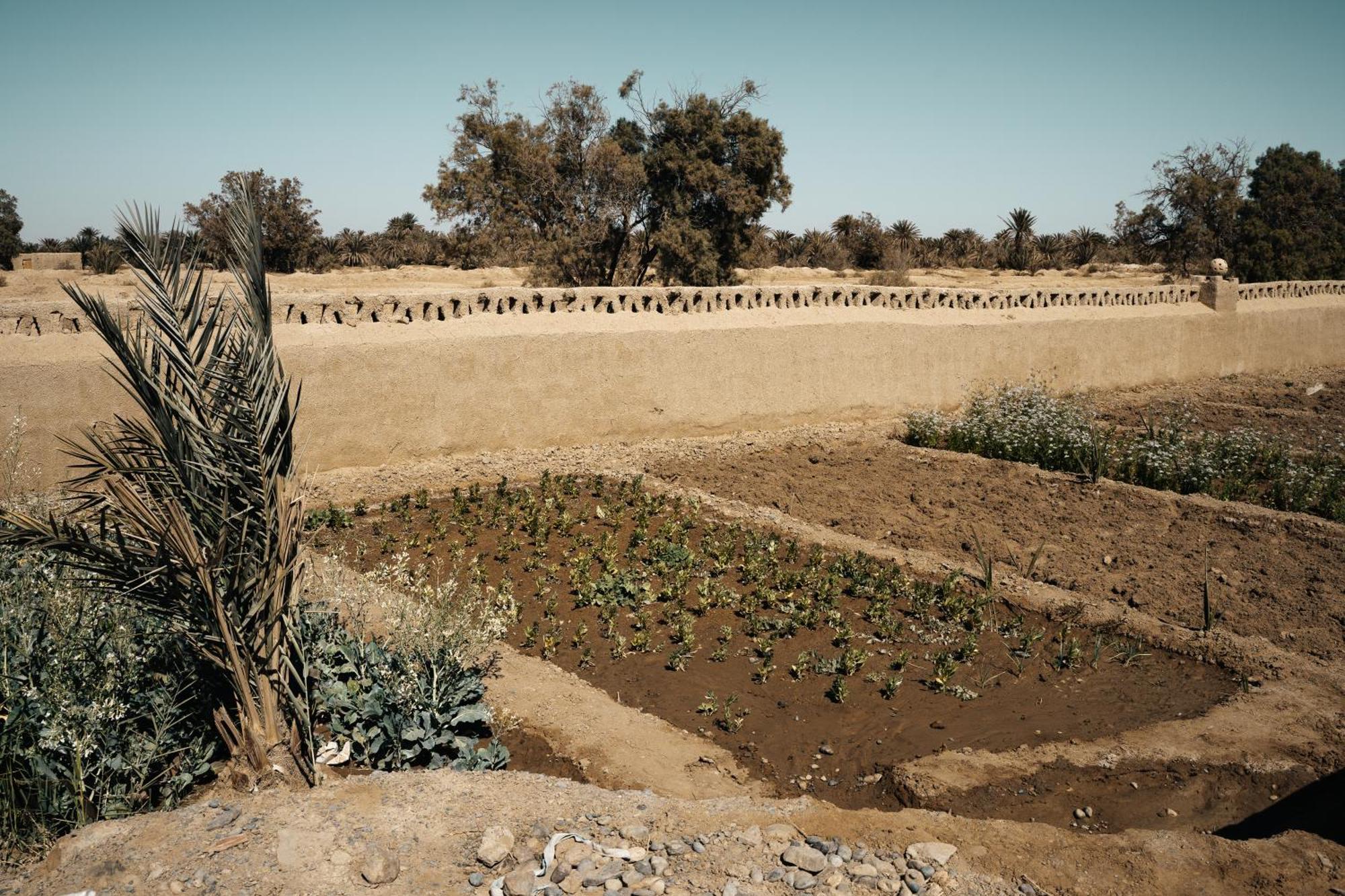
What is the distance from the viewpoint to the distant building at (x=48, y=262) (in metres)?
21.5

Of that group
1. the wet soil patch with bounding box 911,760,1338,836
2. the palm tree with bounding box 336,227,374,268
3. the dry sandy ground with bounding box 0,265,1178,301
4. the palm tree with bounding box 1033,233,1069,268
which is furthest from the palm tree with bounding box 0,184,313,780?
the palm tree with bounding box 1033,233,1069,268

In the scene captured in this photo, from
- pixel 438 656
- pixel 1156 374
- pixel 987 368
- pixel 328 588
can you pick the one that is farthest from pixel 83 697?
pixel 1156 374

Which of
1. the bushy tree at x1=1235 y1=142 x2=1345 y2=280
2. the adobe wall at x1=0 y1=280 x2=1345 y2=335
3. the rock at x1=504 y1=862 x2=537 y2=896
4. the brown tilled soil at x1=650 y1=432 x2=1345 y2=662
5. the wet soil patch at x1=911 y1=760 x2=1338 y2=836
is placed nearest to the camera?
the rock at x1=504 y1=862 x2=537 y2=896

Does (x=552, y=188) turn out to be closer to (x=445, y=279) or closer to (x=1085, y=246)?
(x=445, y=279)

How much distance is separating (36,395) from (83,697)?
477 centimetres

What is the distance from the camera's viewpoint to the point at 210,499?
13.9 feet

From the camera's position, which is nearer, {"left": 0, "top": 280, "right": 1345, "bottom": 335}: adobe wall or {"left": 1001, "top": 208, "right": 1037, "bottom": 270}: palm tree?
{"left": 0, "top": 280, "right": 1345, "bottom": 335}: adobe wall

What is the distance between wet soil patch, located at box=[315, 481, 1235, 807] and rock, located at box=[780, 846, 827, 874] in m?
1.04

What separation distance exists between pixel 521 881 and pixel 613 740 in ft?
5.02

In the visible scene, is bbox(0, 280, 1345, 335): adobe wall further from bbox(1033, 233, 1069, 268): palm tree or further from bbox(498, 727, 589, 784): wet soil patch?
bbox(1033, 233, 1069, 268): palm tree

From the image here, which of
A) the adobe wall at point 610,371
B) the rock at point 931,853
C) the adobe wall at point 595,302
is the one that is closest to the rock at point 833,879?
the rock at point 931,853

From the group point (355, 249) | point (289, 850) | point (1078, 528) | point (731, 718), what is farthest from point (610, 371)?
point (355, 249)

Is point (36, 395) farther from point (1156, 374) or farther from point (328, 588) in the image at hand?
point (1156, 374)

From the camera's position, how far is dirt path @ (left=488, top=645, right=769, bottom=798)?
490cm
